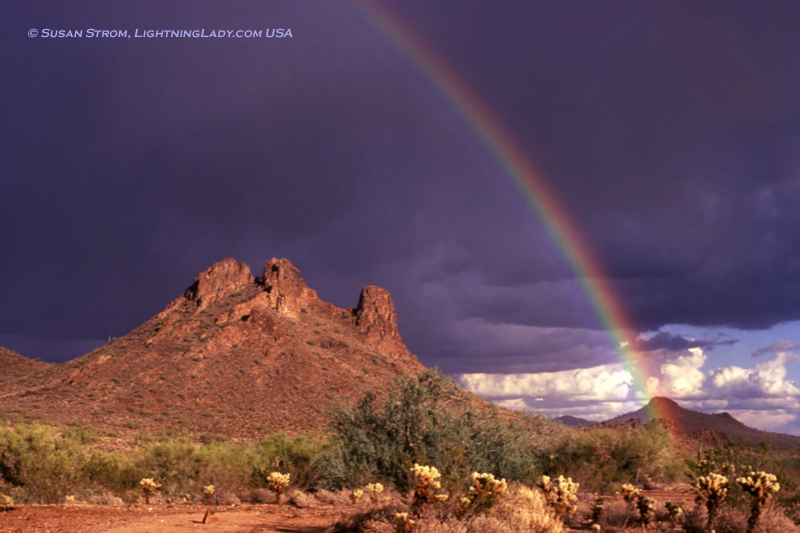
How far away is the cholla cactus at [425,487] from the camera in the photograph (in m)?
10.5

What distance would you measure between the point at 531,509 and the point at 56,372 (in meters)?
78.4

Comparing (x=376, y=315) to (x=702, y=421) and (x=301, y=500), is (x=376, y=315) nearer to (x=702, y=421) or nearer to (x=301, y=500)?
(x=702, y=421)

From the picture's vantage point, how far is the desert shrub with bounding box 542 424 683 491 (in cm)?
2748

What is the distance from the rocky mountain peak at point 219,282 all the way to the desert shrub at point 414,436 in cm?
8124

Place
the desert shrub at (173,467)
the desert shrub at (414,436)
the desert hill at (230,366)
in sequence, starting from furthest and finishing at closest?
the desert hill at (230,366) → the desert shrub at (173,467) → the desert shrub at (414,436)

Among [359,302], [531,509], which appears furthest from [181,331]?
[531,509]

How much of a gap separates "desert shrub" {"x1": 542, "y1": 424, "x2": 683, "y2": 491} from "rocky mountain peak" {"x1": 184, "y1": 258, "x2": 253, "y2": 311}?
2989 inches

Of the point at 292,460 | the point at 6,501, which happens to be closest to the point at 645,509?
the point at 292,460

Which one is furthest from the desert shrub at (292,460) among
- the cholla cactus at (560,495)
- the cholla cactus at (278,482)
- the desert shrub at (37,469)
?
the cholla cactus at (560,495)

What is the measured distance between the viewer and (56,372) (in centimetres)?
7656

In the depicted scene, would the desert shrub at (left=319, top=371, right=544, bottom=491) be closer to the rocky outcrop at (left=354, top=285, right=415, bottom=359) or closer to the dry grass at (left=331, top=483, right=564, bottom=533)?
the dry grass at (left=331, top=483, right=564, bottom=533)

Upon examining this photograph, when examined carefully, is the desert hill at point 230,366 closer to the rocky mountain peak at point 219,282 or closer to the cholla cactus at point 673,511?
the rocky mountain peak at point 219,282

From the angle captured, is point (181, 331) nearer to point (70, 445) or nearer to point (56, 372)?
point (56, 372)

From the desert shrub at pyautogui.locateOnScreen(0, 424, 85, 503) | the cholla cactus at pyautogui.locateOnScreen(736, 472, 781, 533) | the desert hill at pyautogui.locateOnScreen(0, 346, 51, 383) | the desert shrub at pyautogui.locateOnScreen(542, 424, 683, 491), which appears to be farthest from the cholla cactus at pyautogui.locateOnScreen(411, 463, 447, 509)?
the desert hill at pyautogui.locateOnScreen(0, 346, 51, 383)
